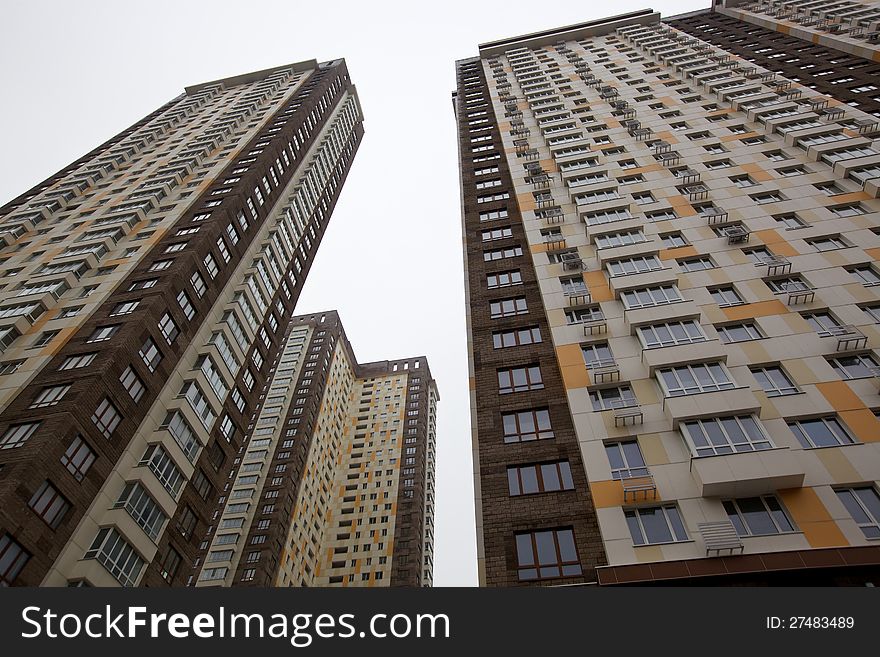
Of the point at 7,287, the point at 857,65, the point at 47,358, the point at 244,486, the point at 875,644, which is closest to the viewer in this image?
the point at 875,644

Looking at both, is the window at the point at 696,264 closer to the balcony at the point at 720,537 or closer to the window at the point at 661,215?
the window at the point at 661,215

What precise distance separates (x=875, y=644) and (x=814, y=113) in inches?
1579

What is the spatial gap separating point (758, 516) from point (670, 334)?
31.3 feet

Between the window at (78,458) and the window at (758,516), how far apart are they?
3030cm

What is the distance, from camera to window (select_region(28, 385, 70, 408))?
1198 inches

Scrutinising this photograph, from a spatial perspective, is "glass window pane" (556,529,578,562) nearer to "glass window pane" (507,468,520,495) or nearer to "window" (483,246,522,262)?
"glass window pane" (507,468,520,495)

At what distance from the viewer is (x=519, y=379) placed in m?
29.9

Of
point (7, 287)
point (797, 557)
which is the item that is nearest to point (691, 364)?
point (797, 557)

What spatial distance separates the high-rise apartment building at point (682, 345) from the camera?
2000 centimetres

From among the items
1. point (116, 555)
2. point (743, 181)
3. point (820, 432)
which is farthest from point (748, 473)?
point (116, 555)

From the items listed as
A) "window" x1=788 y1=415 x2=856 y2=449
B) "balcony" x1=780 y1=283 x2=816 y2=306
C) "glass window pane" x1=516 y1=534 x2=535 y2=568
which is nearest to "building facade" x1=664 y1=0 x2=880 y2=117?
"balcony" x1=780 y1=283 x2=816 y2=306

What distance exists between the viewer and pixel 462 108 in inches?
2520

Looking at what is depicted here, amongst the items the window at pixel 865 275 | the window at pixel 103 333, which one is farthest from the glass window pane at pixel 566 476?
the window at pixel 103 333

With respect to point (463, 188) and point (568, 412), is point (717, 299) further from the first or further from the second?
point (463, 188)
